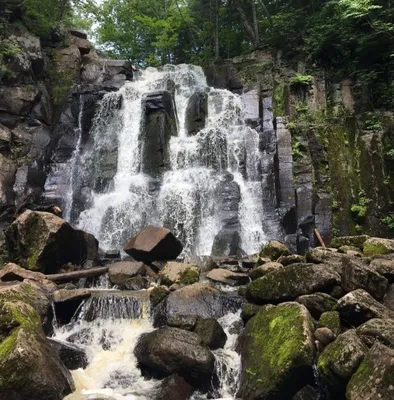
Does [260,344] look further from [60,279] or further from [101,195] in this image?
[101,195]

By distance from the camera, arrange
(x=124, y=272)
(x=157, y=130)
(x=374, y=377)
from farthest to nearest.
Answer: (x=157, y=130)
(x=124, y=272)
(x=374, y=377)

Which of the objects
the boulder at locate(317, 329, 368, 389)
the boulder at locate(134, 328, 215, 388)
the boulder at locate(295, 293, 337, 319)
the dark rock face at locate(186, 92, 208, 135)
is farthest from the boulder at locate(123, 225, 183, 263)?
the dark rock face at locate(186, 92, 208, 135)

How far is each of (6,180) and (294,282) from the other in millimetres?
14161

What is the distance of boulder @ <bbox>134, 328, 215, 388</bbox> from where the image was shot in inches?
255

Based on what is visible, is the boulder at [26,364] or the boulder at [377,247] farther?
the boulder at [377,247]

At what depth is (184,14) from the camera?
3108cm

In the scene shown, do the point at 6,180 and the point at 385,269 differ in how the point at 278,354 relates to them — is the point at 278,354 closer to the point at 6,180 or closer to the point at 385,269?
the point at 385,269

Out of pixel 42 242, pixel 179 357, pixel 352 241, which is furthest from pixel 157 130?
pixel 179 357

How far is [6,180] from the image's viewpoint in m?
17.0

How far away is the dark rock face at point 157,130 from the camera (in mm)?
18719

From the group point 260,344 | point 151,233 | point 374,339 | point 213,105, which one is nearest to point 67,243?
point 151,233

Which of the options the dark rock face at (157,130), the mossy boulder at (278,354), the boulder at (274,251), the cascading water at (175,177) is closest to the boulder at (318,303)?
the mossy boulder at (278,354)

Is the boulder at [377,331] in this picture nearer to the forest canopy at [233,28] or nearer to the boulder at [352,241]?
the boulder at [352,241]

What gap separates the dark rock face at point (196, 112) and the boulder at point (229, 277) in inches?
442
